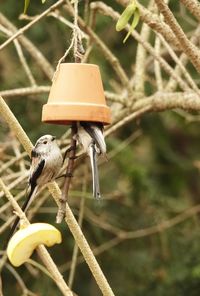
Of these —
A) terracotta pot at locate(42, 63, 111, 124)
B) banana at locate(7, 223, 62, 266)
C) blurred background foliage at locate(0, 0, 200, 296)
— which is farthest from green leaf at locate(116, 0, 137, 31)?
blurred background foliage at locate(0, 0, 200, 296)

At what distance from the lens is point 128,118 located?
425 centimetres

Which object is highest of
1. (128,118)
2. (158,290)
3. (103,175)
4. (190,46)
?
(190,46)

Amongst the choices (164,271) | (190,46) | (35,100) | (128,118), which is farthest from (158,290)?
(190,46)

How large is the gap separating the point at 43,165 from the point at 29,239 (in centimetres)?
30

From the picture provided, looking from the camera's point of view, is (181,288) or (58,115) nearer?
(58,115)

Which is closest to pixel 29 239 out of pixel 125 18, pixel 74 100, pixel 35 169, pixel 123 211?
pixel 35 169

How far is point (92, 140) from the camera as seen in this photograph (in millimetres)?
2266

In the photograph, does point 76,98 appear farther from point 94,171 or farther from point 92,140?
point 94,171

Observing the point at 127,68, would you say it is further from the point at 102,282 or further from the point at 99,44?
the point at 102,282

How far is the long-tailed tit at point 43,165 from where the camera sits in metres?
2.37

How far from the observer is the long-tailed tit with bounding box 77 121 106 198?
7.27 ft

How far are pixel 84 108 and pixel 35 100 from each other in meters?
3.71

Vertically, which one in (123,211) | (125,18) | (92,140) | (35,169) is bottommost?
(123,211)

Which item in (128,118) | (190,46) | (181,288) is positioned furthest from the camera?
(181,288)
